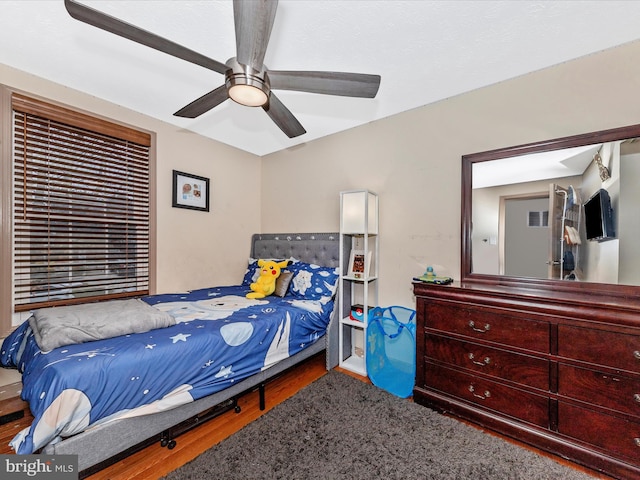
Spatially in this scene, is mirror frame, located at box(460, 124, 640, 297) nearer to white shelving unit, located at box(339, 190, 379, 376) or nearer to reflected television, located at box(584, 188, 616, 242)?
reflected television, located at box(584, 188, 616, 242)

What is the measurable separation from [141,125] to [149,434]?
8.54 feet

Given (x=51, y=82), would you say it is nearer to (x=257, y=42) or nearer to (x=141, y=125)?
(x=141, y=125)

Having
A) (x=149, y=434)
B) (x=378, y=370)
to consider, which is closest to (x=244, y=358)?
(x=149, y=434)

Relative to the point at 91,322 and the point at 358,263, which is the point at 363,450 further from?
the point at 91,322

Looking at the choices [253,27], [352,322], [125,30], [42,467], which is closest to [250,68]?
[253,27]

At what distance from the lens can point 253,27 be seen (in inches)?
43.8

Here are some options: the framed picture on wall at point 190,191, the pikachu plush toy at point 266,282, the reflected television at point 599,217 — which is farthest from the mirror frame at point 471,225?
the framed picture on wall at point 190,191

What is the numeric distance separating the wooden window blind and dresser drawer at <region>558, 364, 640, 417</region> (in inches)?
131

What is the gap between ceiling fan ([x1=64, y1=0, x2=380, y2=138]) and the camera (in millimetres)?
1075

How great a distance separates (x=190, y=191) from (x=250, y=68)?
2.02 m

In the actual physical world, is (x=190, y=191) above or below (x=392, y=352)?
above

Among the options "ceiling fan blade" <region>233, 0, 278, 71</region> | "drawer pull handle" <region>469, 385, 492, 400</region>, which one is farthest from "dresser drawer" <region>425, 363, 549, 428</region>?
"ceiling fan blade" <region>233, 0, 278, 71</region>

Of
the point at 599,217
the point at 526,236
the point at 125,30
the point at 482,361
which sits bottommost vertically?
the point at 482,361

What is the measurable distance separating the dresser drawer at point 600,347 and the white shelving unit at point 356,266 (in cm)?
134
